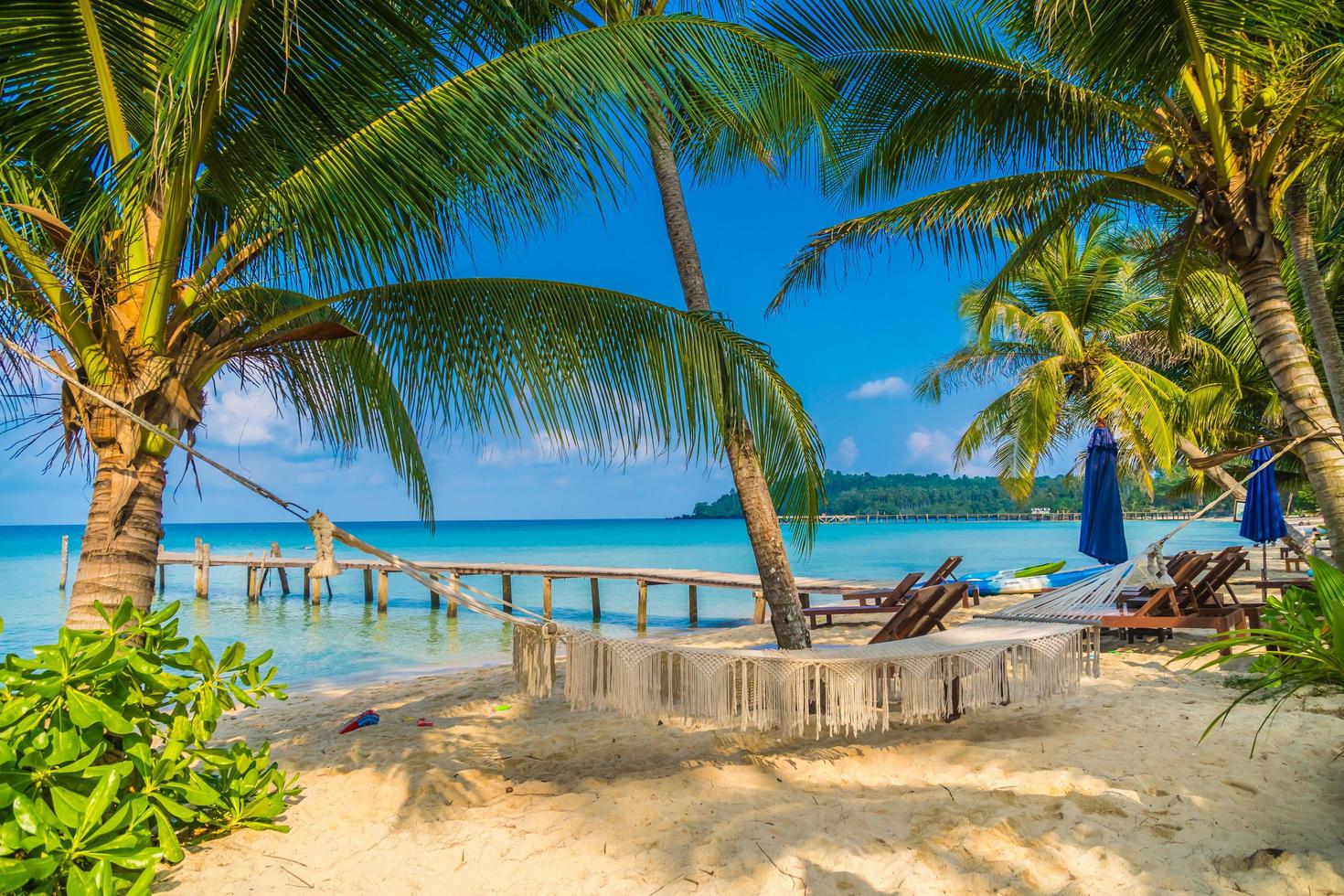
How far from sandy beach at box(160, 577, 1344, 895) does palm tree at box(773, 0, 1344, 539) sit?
1.57 metres

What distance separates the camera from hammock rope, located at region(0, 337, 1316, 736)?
277cm

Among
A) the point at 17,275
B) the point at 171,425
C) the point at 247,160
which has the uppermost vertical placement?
the point at 247,160

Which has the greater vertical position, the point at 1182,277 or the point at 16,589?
the point at 1182,277

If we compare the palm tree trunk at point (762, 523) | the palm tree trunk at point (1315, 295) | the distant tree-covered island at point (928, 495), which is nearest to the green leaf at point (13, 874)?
the palm tree trunk at point (762, 523)

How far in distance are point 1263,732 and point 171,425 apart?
168 inches

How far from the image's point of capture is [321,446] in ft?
12.8

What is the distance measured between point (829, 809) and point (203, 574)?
18.2 meters

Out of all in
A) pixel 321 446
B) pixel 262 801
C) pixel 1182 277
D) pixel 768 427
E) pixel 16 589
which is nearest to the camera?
pixel 262 801

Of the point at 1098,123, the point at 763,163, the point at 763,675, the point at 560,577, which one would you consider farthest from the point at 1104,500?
the point at 560,577

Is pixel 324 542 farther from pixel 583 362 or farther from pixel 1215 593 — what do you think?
pixel 1215 593

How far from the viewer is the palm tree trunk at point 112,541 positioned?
2314 millimetres

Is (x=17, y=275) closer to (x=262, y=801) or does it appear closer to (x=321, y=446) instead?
(x=321, y=446)

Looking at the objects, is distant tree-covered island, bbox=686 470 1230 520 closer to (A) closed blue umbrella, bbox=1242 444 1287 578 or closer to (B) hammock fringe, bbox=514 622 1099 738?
(A) closed blue umbrella, bbox=1242 444 1287 578

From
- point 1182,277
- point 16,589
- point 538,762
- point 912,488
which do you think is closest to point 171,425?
point 538,762
